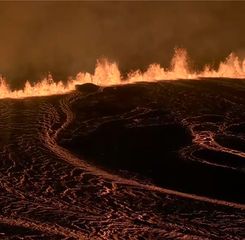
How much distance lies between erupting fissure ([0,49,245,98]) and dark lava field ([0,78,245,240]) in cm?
97

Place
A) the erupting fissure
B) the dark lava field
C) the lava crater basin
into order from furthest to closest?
the erupting fissure < the lava crater basin < the dark lava field

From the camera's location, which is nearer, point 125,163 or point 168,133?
point 125,163

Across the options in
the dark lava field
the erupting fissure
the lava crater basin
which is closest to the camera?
the dark lava field

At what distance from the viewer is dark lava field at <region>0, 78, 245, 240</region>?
847 centimetres

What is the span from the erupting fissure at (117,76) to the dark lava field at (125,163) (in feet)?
3.19

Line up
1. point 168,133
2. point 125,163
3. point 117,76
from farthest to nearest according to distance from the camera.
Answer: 1. point 117,76
2. point 168,133
3. point 125,163

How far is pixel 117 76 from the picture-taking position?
19.7 meters

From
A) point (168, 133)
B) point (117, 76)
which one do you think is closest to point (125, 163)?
point (168, 133)

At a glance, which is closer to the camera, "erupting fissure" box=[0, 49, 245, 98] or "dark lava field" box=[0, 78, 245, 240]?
"dark lava field" box=[0, 78, 245, 240]

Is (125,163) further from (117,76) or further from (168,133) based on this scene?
(117,76)

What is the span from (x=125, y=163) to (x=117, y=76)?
846cm

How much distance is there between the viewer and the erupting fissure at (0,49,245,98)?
18.0 meters

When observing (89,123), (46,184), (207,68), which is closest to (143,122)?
(89,123)

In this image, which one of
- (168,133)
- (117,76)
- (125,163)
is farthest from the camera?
(117,76)
